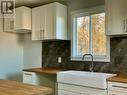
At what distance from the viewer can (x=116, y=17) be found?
2.85 m

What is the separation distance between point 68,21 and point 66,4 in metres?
0.39

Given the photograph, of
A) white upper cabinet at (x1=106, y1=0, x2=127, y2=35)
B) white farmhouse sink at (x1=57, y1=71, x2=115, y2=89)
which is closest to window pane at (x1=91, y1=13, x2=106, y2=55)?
white upper cabinet at (x1=106, y1=0, x2=127, y2=35)

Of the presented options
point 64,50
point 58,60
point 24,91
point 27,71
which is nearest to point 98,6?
point 64,50

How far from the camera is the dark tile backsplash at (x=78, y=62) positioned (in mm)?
3094

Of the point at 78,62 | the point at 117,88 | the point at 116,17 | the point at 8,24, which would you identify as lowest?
the point at 117,88

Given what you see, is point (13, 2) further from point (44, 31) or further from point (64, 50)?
point (64, 50)

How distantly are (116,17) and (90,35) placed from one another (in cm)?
87

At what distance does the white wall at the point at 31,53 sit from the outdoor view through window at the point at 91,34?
114 centimetres

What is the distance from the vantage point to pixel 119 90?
2426mm

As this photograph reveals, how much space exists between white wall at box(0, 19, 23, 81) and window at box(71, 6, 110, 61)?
1.69 meters

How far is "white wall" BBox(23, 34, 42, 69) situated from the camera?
14.5 feet

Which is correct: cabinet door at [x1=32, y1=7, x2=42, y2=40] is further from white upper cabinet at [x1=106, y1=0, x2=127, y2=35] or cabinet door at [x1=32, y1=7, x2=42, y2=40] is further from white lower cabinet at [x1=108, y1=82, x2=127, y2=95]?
white lower cabinet at [x1=108, y1=82, x2=127, y2=95]

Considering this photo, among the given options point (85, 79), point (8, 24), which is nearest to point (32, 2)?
point (8, 24)

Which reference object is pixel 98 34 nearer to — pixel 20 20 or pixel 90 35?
pixel 90 35
